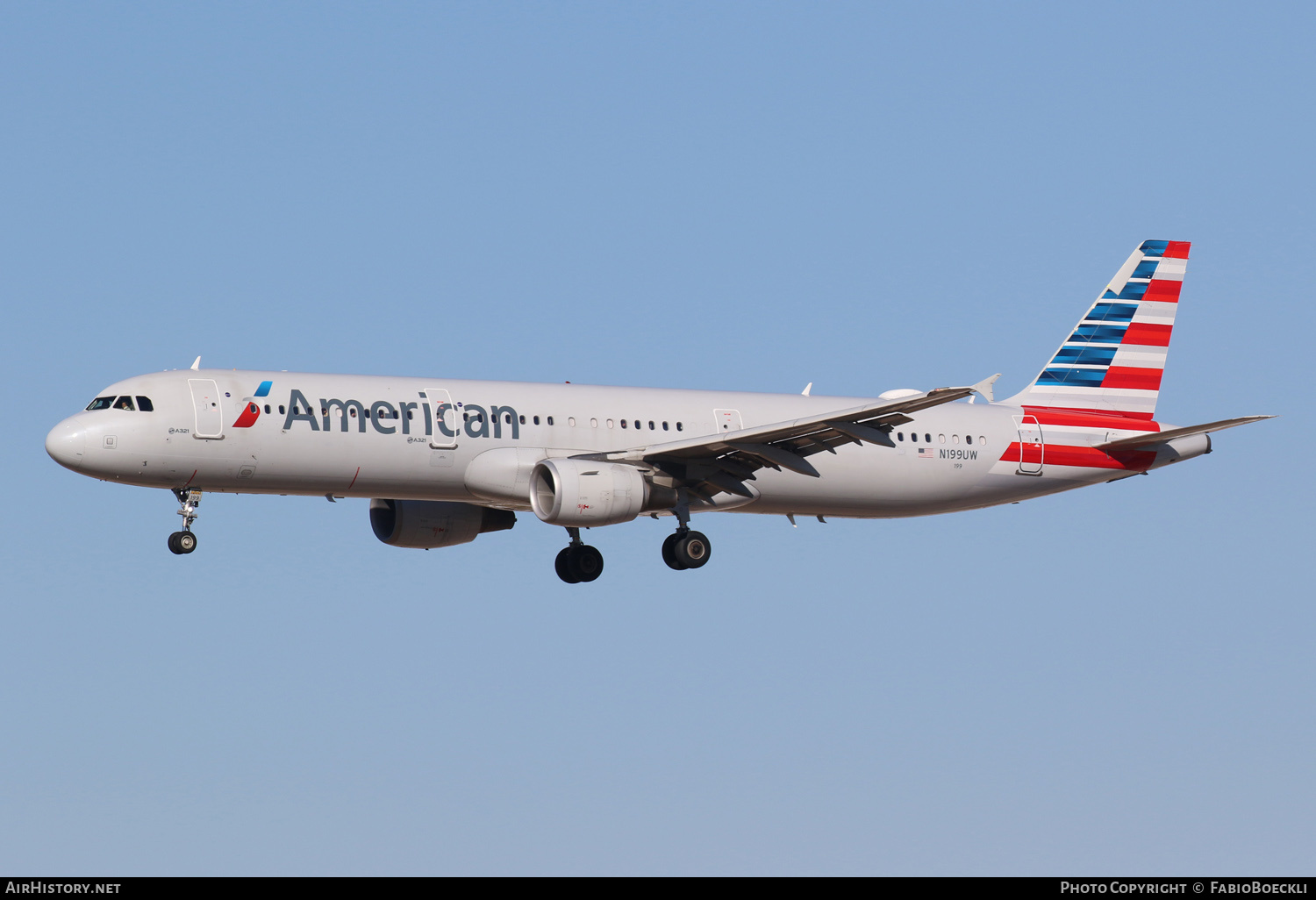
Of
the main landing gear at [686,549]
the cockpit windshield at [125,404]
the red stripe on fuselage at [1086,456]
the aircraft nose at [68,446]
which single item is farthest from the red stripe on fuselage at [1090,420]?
the aircraft nose at [68,446]

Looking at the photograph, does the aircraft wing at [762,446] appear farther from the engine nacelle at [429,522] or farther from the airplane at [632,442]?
the engine nacelle at [429,522]

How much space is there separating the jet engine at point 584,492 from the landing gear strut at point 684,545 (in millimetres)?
2147

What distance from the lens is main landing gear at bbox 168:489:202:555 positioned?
43.5 meters

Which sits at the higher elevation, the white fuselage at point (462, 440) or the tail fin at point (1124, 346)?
the tail fin at point (1124, 346)

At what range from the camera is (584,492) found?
145 ft

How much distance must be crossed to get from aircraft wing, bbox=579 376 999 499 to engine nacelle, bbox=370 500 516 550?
5800 mm

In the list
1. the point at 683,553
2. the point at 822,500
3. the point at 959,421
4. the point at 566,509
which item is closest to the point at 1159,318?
the point at 959,421

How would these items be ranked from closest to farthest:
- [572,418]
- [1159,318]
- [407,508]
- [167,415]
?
[167,415]
[572,418]
[407,508]
[1159,318]

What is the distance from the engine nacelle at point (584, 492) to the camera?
1736 inches

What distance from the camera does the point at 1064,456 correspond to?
51375 millimetres

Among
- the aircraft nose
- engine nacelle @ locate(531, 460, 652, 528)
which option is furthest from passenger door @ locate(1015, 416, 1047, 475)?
the aircraft nose

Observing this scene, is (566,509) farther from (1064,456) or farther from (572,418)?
(1064,456)

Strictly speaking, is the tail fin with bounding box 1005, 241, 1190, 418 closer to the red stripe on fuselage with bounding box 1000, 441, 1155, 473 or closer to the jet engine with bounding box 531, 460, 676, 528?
the red stripe on fuselage with bounding box 1000, 441, 1155, 473
